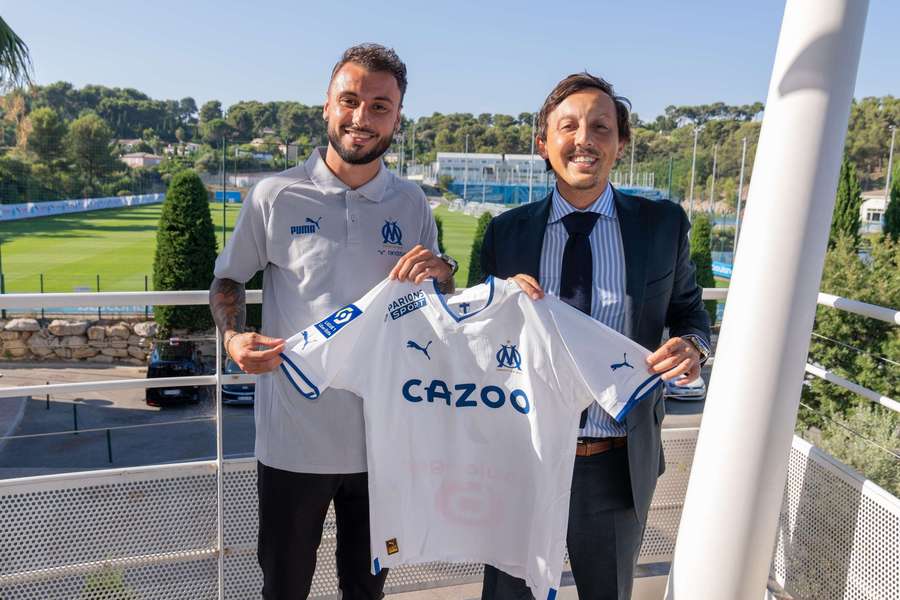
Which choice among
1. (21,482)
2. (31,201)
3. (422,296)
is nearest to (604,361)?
(422,296)

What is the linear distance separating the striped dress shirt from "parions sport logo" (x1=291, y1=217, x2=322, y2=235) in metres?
0.60

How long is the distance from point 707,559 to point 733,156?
269ft

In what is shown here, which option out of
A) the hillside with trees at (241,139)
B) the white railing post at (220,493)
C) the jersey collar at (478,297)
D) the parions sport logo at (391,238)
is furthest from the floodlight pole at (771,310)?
the hillside with trees at (241,139)

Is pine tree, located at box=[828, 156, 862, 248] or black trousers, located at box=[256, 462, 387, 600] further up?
pine tree, located at box=[828, 156, 862, 248]

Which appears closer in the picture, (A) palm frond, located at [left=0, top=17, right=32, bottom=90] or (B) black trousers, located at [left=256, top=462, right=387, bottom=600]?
(B) black trousers, located at [left=256, top=462, right=387, bottom=600]

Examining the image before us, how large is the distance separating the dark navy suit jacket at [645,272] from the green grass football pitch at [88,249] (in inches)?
1614

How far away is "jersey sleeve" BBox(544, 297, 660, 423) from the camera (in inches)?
69.6

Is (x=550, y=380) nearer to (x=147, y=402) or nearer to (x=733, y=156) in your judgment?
(x=147, y=402)

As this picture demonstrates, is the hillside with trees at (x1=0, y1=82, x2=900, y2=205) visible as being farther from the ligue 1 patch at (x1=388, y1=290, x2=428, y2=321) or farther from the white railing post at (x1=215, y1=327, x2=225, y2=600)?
the ligue 1 patch at (x1=388, y1=290, x2=428, y2=321)

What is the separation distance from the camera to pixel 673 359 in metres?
1.77

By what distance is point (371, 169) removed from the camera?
6.62 feet

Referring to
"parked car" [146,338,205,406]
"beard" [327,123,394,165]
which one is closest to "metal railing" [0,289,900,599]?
"beard" [327,123,394,165]

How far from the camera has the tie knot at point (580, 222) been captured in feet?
6.10

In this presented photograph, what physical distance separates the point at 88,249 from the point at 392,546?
69472 millimetres
